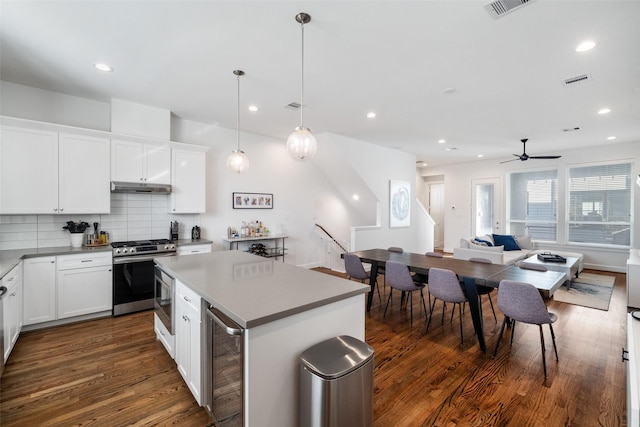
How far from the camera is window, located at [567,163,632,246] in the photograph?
638cm

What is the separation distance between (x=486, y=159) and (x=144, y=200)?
28.5 feet

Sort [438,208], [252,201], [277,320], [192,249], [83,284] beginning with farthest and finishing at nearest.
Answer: [438,208] < [252,201] < [192,249] < [83,284] < [277,320]

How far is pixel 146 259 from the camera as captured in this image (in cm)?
378

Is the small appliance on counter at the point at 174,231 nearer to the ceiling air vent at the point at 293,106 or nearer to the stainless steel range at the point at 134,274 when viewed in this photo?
the stainless steel range at the point at 134,274

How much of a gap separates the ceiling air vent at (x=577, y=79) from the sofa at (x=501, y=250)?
2.85m

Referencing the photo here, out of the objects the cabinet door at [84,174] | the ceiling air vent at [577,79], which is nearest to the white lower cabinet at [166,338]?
the cabinet door at [84,174]

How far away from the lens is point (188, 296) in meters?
2.07

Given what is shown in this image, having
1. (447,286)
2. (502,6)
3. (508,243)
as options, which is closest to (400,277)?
(447,286)

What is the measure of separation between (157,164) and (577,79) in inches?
213

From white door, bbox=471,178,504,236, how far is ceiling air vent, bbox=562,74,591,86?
537 cm

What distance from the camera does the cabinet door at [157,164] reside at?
4039mm

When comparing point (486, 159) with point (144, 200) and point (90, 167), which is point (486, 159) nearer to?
point (144, 200)

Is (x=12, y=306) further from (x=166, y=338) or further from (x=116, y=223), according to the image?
(x=116, y=223)

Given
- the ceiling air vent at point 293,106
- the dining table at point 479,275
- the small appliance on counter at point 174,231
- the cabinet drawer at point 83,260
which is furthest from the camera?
the small appliance on counter at point 174,231
